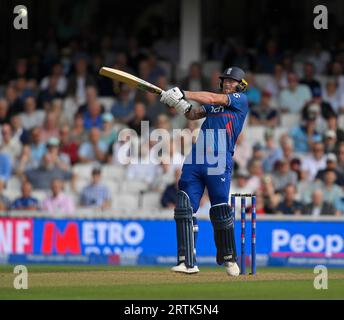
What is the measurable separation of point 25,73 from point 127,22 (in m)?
2.93

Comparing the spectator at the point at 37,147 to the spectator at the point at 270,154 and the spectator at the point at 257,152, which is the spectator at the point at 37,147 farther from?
the spectator at the point at 270,154

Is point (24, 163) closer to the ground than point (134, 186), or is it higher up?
higher up

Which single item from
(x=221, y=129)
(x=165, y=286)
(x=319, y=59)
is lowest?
(x=165, y=286)

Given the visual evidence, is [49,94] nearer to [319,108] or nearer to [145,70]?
[145,70]

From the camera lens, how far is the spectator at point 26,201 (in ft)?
58.4

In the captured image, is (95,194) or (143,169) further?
(143,169)

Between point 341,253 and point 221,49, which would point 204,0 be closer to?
point 221,49

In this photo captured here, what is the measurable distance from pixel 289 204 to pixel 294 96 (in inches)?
115

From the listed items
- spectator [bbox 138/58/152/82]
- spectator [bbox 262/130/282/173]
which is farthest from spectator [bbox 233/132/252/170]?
spectator [bbox 138/58/152/82]

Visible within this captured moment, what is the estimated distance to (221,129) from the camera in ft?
37.1

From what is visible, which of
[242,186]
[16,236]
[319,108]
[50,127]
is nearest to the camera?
[16,236]

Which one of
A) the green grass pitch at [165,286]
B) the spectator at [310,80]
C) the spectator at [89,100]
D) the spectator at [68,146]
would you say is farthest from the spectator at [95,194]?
the green grass pitch at [165,286]

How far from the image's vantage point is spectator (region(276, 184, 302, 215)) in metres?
17.1

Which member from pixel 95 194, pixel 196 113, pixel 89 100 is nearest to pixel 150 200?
pixel 95 194
